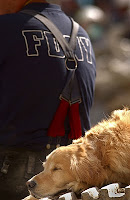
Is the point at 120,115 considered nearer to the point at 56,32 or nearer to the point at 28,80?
the point at 28,80

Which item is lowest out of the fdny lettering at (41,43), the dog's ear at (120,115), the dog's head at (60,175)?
the dog's head at (60,175)

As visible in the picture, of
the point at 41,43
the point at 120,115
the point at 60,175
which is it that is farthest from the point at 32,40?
the point at 60,175

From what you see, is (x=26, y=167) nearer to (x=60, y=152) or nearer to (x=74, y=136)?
(x=74, y=136)

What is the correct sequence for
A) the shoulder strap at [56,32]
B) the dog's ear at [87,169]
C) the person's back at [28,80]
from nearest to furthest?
the dog's ear at [87,169] → the person's back at [28,80] → the shoulder strap at [56,32]

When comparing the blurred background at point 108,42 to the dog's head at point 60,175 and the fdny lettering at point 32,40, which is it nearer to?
the fdny lettering at point 32,40

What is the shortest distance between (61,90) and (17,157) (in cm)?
50

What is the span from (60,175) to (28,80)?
86 centimetres

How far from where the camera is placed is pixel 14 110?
9.39 feet

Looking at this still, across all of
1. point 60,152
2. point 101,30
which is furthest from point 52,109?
point 101,30

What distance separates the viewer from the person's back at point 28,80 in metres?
2.83

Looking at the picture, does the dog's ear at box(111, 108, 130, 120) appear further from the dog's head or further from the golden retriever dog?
the dog's head

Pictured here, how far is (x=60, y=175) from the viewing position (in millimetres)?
2170

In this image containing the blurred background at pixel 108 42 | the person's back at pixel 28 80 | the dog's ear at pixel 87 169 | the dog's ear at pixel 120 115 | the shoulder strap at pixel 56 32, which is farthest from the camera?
the blurred background at pixel 108 42

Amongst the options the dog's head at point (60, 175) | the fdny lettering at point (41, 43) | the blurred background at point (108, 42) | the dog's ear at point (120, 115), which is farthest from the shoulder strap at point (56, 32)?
the blurred background at point (108, 42)
